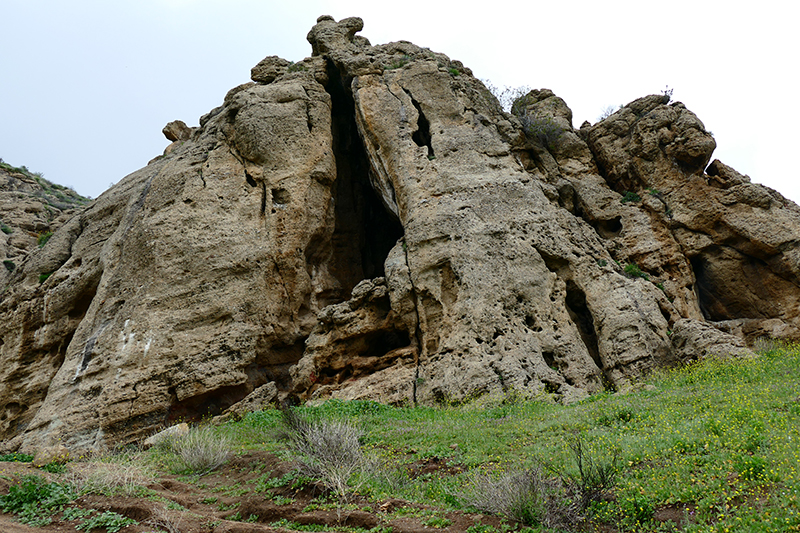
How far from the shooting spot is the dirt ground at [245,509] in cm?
567

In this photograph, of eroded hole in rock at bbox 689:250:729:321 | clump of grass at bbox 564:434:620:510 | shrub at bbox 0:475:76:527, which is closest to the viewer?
clump of grass at bbox 564:434:620:510

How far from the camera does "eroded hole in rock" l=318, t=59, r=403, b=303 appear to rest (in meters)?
18.0

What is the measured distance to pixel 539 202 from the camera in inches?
583

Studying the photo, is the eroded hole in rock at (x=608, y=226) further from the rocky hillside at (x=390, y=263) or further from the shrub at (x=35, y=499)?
the shrub at (x=35, y=499)

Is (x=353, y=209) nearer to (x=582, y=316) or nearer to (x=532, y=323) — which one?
(x=532, y=323)

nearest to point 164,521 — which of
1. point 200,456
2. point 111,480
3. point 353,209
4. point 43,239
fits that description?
point 111,480

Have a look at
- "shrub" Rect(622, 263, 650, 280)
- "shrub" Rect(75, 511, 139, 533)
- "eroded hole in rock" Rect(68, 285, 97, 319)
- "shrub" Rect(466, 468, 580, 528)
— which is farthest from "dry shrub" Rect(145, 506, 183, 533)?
"eroded hole in rock" Rect(68, 285, 97, 319)

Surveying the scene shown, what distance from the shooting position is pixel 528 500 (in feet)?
17.7

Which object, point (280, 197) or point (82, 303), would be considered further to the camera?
point (82, 303)

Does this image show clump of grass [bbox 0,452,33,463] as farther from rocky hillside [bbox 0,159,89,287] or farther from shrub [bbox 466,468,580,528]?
rocky hillside [bbox 0,159,89,287]

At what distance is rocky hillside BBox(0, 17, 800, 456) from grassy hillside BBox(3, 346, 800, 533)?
2253 mm

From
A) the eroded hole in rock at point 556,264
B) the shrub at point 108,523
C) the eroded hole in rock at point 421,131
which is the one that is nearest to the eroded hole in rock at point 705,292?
the eroded hole in rock at point 556,264

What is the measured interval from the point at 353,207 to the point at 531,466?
13533 mm

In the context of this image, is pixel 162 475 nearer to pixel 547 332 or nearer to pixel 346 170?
pixel 547 332
